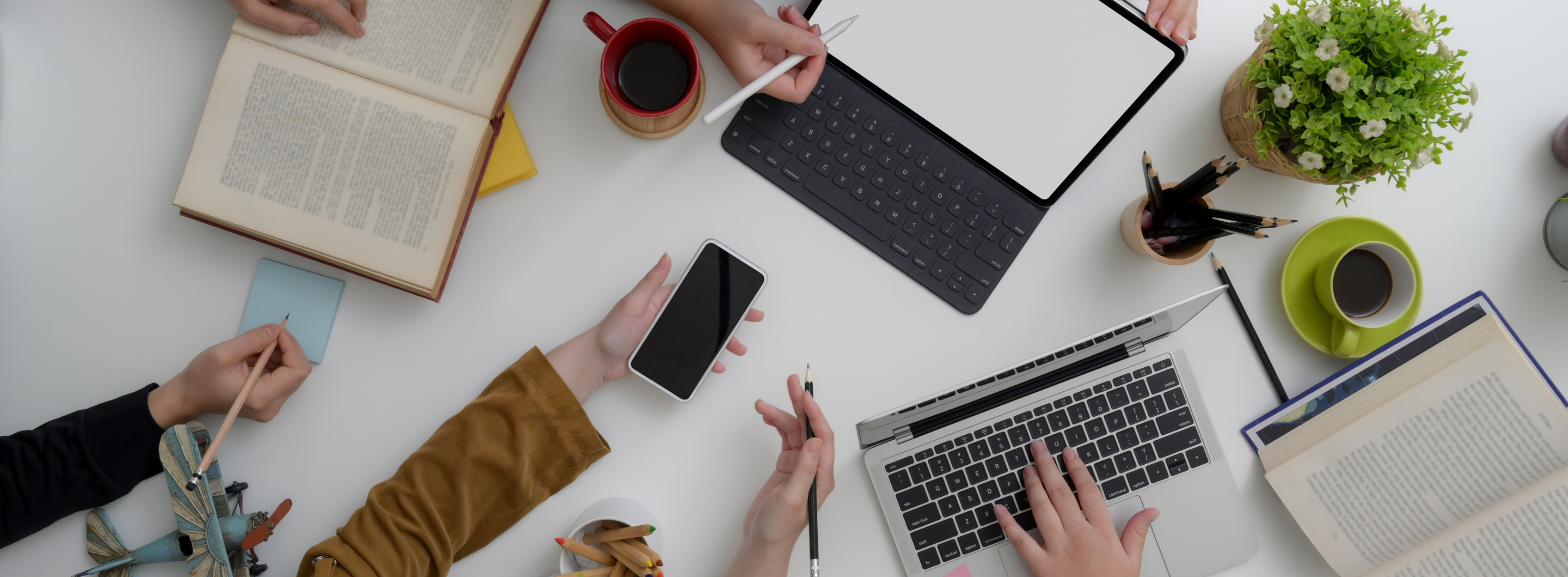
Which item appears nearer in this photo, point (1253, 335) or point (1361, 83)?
point (1361, 83)

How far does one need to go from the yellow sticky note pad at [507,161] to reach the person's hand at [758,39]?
0.84 feet

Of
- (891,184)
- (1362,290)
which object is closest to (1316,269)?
(1362,290)

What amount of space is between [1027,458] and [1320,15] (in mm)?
605

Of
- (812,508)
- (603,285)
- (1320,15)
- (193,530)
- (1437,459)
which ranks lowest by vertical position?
(193,530)

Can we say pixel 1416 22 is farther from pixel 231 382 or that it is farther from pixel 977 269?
pixel 231 382

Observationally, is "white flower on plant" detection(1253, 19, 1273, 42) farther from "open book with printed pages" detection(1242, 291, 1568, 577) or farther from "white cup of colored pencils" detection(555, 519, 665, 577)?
"white cup of colored pencils" detection(555, 519, 665, 577)

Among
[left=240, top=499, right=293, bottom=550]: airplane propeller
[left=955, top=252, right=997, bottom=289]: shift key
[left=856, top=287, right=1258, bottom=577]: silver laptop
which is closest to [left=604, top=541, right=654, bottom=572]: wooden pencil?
[left=856, top=287, right=1258, bottom=577]: silver laptop

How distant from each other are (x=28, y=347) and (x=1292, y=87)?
1.58 metres

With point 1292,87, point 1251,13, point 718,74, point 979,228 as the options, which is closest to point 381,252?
point 718,74

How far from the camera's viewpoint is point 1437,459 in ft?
2.99

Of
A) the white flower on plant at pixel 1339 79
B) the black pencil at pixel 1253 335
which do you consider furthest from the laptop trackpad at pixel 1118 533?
the white flower on plant at pixel 1339 79

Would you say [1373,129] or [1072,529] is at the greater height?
[1373,129]

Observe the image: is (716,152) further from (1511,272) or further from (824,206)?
(1511,272)

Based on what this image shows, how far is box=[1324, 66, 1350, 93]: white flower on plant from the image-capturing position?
0.79 meters
